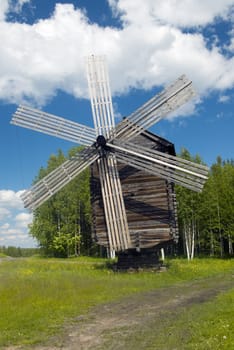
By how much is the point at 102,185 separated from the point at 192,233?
21.7m

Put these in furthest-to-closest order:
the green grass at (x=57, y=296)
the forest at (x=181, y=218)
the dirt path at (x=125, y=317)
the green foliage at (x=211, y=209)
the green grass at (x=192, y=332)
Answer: the forest at (x=181, y=218), the green foliage at (x=211, y=209), the green grass at (x=57, y=296), the dirt path at (x=125, y=317), the green grass at (x=192, y=332)

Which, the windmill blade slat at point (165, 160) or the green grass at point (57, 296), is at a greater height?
the windmill blade slat at point (165, 160)

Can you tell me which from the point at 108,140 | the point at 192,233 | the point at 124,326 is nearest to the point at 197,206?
the point at 192,233

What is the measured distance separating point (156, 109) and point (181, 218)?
20070 mm

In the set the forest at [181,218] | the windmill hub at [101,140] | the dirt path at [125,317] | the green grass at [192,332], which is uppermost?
the windmill hub at [101,140]

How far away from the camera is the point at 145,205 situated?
24.0 m

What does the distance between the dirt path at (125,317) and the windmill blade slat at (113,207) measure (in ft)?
19.3

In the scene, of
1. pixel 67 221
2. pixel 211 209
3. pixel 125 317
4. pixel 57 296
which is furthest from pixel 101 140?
pixel 67 221

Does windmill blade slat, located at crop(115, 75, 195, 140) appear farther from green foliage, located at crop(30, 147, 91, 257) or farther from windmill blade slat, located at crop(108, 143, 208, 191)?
green foliage, located at crop(30, 147, 91, 257)

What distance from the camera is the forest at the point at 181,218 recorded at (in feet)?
131

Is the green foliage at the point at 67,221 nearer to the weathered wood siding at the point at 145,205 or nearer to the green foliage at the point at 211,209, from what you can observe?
the green foliage at the point at 211,209

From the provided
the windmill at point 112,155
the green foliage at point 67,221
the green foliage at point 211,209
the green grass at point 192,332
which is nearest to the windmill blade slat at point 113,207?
the windmill at point 112,155

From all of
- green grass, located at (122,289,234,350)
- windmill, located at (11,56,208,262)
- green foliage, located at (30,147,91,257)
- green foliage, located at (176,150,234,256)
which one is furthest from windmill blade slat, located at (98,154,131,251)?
green foliage, located at (30,147,91,257)

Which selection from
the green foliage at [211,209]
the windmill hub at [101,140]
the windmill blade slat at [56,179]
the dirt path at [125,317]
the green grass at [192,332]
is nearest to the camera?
the green grass at [192,332]
